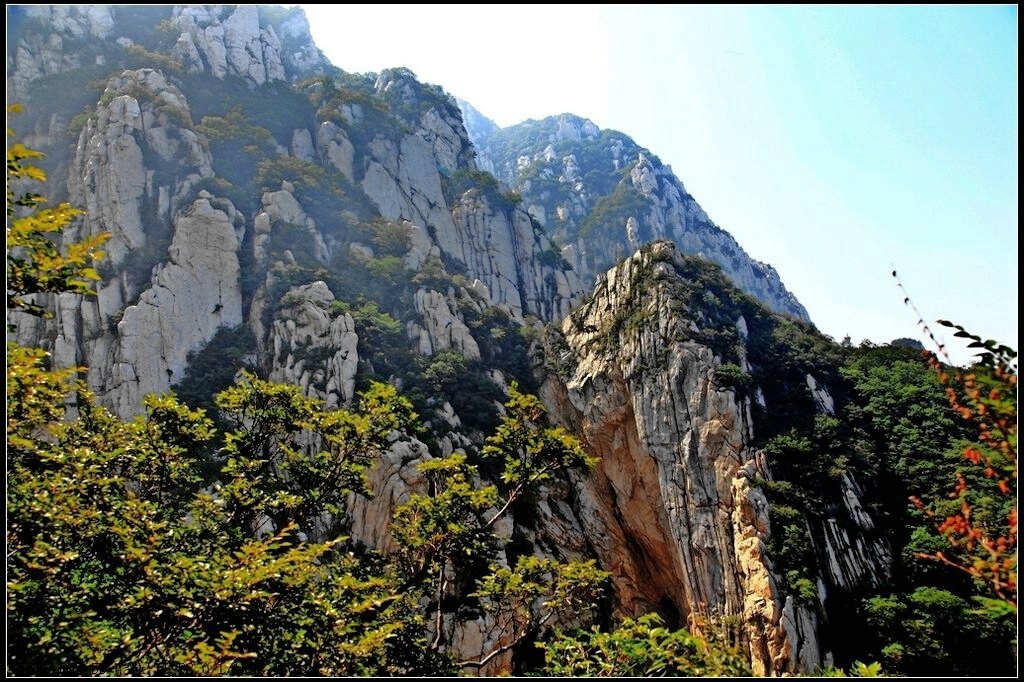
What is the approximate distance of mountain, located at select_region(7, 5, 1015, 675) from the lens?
26.9 m

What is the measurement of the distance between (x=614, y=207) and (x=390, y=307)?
57.9m

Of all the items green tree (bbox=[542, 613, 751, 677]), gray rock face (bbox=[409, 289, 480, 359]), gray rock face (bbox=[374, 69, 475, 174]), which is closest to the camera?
green tree (bbox=[542, 613, 751, 677])

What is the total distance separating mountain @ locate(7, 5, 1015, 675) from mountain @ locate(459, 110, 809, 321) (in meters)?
28.9

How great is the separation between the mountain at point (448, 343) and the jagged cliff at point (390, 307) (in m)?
0.17

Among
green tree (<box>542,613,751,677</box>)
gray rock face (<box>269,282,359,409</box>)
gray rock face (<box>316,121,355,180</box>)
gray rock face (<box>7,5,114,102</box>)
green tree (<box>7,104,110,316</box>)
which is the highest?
gray rock face (<box>7,5,114,102</box>)

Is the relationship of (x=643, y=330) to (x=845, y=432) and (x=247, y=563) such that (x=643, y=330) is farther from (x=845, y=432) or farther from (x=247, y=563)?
(x=247, y=563)

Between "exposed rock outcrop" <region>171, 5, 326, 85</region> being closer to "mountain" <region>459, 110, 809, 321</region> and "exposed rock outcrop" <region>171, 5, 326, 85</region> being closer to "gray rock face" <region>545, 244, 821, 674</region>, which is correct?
"mountain" <region>459, 110, 809, 321</region>

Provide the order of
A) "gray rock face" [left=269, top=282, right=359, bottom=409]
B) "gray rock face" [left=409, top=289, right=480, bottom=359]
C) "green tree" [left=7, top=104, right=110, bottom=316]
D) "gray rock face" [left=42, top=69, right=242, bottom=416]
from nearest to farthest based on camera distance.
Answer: "green tree" [left=7, top=104, right=110, bottom=316]
"gray rock face" [left=269, top=282, right=359, bottom=409]
"gray rock face" [left=42, top=69, right=242, bottom=416]
"gray rock face" [left=409, top=289, right=480, bottom=359]

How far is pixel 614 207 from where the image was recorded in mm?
93312

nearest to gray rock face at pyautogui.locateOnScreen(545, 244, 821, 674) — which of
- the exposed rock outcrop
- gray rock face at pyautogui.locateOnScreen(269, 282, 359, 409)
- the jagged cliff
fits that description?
the jagged cliff

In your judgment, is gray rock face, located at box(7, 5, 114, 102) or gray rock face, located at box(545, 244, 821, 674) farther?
gray rock face, located at box(7, 5, 114, 102)

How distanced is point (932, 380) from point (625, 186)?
7307 centimetres

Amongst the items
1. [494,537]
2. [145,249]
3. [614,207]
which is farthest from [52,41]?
[614,207]

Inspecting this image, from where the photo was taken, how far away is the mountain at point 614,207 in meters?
90.3
